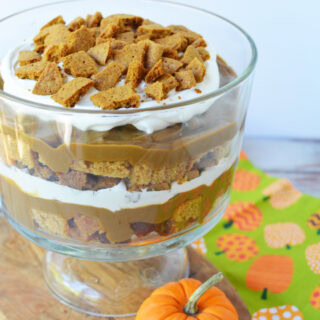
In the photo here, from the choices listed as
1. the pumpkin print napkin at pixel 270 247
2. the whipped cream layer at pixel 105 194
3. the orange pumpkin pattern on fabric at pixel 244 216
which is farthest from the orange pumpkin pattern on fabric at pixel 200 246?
the whipped cream layer at pixel 105 194

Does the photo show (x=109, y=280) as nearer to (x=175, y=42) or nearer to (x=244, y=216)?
Result: (x=244, y=216)

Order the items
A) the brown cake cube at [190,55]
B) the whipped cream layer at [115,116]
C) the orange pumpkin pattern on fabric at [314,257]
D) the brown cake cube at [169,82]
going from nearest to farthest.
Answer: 1. the whipped cream layer at [115,116]
2. the brown cake cube at [169,82]
3. the brown cake cube at [190,55]
4. the orange pumpkin pattern on fabric at [314,257]

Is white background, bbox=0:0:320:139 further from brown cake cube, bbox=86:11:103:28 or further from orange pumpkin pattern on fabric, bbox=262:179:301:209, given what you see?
brown cake cube, bbox=86:11:103:28

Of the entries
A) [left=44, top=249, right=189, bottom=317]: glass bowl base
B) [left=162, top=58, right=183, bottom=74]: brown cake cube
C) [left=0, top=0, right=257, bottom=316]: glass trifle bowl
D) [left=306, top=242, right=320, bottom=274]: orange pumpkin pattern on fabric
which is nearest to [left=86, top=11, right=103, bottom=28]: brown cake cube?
[left=0, top=0, right=257, bottom=316]: glass trifle bowl

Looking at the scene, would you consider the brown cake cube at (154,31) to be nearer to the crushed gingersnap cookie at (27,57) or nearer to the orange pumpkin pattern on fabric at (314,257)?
the crushed gingersnap cookie at (27,57)

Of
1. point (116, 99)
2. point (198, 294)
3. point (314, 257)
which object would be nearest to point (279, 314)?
point (314, 257)

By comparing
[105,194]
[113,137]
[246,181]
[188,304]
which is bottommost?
[246,181]
